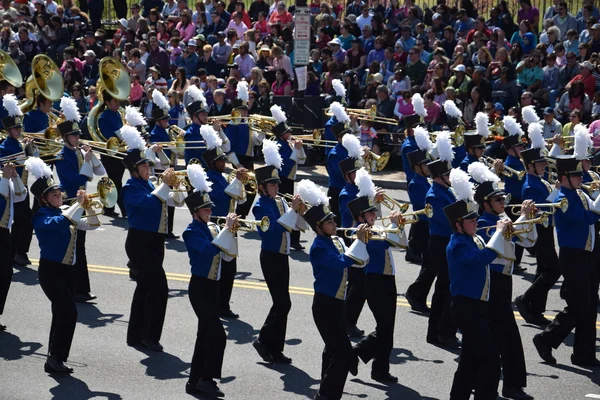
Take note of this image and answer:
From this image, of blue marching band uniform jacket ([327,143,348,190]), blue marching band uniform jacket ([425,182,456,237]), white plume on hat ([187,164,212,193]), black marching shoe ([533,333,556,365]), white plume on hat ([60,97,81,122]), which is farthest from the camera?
blue marching band uniform jacket ([327,143,348,190])

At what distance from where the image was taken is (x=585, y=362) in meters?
10.6

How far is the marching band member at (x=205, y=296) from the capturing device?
9656 mm

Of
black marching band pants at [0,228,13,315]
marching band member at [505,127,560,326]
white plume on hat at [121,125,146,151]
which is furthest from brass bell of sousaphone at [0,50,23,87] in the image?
marching band member at [505,127,560,326]

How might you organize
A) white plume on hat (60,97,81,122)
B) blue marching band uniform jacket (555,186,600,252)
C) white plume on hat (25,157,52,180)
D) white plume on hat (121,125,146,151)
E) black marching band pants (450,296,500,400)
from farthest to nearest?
white plume on hat (60,97,81,122) < white plume on hat (121,125,146,151) < blue marching band uniform jacket (555,186,600,252) < white plume on hat (25,157,52,180) < black marching band pants (450,296,500,400)

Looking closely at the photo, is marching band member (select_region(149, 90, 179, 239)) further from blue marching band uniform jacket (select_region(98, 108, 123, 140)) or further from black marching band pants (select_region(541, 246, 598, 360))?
black marching band pants (select_region(541, 246, 598, 360))

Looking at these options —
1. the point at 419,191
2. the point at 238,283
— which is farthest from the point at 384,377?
the point at 238,283

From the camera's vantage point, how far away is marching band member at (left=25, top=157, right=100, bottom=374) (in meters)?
10.1

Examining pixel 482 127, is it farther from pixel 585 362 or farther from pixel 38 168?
pixel 38 168

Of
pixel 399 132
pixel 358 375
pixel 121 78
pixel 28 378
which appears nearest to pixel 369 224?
pixel 358 375

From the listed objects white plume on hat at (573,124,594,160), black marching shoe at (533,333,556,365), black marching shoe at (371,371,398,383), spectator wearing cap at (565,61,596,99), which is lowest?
black marching shoe at (371,371,398,383)

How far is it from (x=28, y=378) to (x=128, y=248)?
172 centimetres

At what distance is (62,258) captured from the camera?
10.3 metres

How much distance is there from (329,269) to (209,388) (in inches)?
58.7

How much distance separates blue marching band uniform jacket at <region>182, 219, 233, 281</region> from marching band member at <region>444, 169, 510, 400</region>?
2.06 metres
